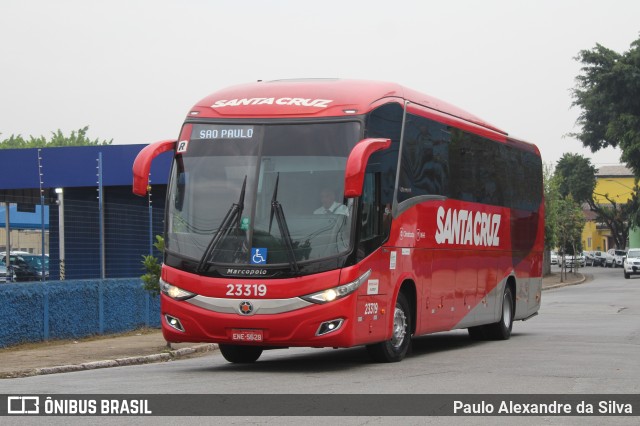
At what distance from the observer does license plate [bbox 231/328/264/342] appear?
46.1 ft

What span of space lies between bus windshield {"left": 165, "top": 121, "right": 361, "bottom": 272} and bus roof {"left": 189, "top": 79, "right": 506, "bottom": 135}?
231 mm

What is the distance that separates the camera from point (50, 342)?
69.5ft

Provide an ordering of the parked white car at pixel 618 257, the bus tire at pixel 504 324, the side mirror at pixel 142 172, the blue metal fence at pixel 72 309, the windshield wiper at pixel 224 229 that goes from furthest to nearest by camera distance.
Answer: the parked white car at pixel 618 257 < the bus tire at pixel 504 324 < the blue metal fence at pixel 72 309 < the side mirror at pixel 142 172 < the windshield wiper at pixel 224 229

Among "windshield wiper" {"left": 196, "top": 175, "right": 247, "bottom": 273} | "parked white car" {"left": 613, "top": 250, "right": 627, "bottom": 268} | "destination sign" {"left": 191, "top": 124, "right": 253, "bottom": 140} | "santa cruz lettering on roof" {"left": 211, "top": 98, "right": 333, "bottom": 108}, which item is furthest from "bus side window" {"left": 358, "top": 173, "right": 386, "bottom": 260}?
"parked white car" {"left": 613, "top": 250, "right": 627, "bottom": 268}

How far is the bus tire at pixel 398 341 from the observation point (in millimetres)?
15578

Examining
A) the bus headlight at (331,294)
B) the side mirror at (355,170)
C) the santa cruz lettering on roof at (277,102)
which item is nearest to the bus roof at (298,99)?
the santa cruz lettering on roof at (277,102)

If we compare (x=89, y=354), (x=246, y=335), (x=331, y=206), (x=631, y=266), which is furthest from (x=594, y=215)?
(x=246, y=335)

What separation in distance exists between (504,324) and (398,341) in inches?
244

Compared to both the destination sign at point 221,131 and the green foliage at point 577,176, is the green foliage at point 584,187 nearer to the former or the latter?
the green foliage at point 577,176

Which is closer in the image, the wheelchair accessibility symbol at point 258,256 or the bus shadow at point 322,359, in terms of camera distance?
the wheelchair accessibility symbol at point 258,256

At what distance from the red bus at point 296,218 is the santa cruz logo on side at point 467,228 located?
3.47 ft

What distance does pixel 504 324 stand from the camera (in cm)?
2164

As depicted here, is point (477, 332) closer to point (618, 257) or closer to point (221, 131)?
point (221, 131)

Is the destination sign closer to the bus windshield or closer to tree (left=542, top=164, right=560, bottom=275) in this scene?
the bus windshield
